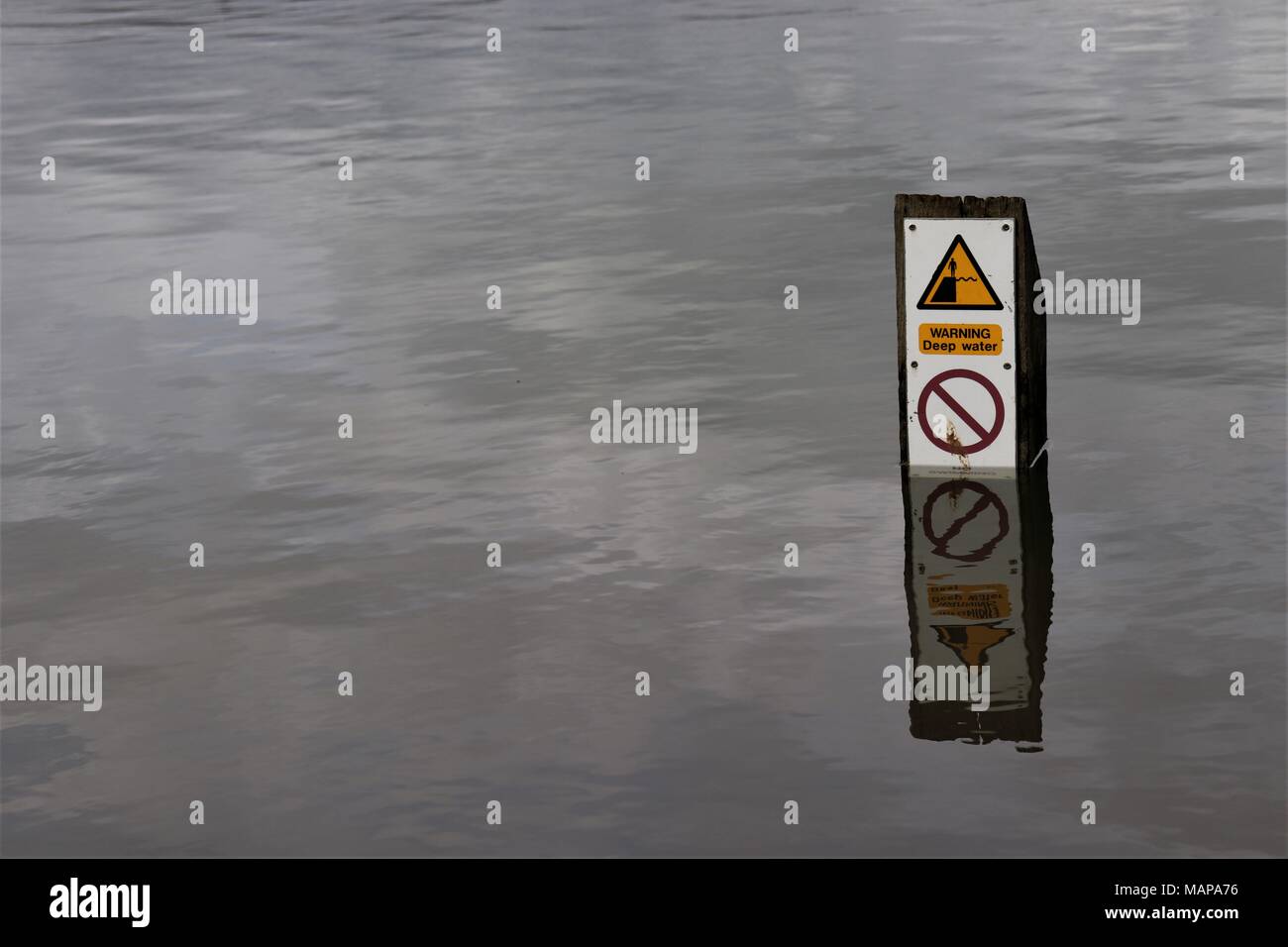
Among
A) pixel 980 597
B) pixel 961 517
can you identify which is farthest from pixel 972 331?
pixel 980 597

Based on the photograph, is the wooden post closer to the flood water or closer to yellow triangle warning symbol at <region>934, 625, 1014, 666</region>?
the flood water

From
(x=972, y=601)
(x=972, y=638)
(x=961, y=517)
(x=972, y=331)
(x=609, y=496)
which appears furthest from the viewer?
(x=609, y=496)

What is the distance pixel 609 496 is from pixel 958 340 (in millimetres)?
1725

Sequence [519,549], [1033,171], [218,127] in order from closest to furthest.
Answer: [519,549] → [1033,171] → [218,127]

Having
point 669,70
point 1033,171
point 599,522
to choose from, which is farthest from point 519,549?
point 669,70

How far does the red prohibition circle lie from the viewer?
810 centimetres

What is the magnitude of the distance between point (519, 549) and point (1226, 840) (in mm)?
3459

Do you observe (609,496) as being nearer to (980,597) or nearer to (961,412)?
(961,412)

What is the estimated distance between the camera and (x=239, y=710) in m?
6.62

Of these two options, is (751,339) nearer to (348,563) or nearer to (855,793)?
(348,563)

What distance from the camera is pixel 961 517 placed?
26.1 ft

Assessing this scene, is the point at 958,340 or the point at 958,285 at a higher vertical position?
the point at 958,285

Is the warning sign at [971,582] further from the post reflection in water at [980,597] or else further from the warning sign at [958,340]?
the warning sign at [958,340]

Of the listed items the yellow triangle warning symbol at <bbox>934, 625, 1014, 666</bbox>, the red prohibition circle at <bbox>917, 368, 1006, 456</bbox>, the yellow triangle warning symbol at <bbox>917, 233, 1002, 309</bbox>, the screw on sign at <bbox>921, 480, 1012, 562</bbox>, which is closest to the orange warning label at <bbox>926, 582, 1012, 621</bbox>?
the yellow triangle warning symbol at <bbox>934, 625, 1014, 666</bbox>
